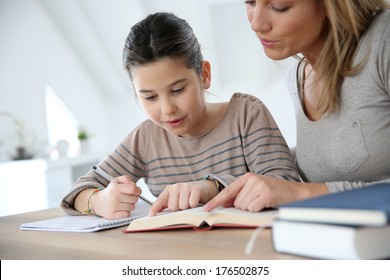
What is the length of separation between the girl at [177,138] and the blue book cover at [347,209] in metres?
0.47

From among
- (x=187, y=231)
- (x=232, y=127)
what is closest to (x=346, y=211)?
(x=187, y=231)

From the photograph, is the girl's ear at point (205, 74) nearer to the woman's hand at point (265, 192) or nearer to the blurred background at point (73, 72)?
the woman's hand at point (265, 192)

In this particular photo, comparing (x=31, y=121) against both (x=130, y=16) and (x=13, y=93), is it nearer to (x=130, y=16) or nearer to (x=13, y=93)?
(x=13, y=93)

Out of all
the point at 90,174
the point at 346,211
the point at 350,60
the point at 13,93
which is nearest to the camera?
the point at 346,211

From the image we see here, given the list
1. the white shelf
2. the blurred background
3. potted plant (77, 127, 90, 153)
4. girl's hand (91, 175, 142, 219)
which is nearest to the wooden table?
girl's hand (91, 175, 142, 219)

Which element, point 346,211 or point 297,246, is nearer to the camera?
point 346,211

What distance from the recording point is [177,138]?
1.69 metres

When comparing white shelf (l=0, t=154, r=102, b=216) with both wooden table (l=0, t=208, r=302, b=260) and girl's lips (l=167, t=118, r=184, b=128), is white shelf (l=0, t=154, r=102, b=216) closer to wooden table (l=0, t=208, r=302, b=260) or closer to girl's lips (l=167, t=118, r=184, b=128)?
girl's lips (l=167, t=118, r=184, b=128)

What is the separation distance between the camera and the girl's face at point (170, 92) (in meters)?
1.45

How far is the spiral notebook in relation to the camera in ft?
3.84

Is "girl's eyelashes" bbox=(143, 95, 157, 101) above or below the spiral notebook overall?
above

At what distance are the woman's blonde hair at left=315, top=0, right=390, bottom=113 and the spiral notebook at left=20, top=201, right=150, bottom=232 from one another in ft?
1.81
